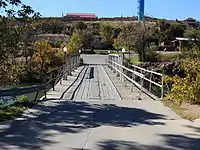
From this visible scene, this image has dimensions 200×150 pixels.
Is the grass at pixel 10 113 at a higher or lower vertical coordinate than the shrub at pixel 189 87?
lower

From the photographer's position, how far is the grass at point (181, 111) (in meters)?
10.4

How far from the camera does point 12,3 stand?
1440cm

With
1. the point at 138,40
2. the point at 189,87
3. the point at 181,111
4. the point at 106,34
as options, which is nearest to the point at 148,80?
the point at 189,87

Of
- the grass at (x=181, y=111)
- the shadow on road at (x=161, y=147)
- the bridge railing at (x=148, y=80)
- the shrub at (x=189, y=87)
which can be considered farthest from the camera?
the bridge railing at (x=148, y=80)

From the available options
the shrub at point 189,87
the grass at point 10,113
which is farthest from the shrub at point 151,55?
the grass at point 10,113

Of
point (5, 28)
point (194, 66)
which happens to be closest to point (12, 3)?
point (5, 28)

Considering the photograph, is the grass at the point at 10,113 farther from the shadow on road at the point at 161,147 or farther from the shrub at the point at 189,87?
the shrub at the point at 189,87

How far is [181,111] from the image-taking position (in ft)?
37.4

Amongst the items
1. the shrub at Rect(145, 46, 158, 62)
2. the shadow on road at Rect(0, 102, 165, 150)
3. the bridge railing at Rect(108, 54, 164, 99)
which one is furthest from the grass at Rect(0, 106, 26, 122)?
the shrub at Rect(145, 46, 158, 62)

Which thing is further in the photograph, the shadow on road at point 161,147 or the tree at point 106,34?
the tree at point 106,34

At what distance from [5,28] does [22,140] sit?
7.20 m

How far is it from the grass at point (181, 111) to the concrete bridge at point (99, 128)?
0.19m

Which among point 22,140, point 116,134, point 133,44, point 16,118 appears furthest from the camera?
point 133,44

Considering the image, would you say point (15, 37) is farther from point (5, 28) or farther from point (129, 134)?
point (129, 134)
